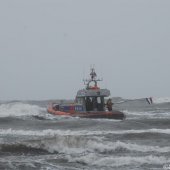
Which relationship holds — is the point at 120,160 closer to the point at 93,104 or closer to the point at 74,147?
the point at 74,147

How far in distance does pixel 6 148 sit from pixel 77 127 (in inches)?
414

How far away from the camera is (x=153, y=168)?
13766mm

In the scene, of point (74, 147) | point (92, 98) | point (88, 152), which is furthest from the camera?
point (92, 98)

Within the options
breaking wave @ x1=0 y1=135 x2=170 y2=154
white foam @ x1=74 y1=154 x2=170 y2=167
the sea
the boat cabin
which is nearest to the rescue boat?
the boat cabin

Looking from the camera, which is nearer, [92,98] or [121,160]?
[121,160]

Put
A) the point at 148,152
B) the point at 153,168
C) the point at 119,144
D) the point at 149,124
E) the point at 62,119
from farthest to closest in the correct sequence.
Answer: the point at 62,119, the point at 149,124, the point at 119,144, the point at 148,152, the point at 153,168

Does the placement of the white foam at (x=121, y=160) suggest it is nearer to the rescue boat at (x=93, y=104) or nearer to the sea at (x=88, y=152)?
the sea at (x=88, y=152)

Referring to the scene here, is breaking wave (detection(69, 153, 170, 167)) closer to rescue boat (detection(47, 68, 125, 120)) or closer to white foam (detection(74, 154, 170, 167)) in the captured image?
white foam (detection(74, 154, 170, 167))

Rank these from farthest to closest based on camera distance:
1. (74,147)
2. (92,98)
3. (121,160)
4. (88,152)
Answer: (92,98), (74,147), (88,152), (121,160)

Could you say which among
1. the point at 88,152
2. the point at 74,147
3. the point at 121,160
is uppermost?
the point at 74,147

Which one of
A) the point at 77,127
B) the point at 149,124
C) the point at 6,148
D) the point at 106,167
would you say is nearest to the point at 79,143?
the point at 6,148

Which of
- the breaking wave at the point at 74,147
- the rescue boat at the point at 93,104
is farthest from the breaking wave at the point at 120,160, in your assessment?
the rescue boat at the point at 93,104

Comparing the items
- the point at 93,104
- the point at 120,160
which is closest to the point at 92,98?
Answer: the point at 93,104

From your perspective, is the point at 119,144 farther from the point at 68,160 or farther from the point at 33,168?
the point at 33,168
